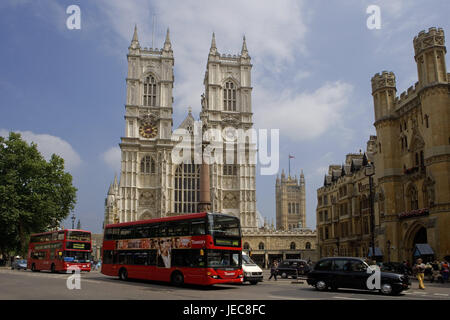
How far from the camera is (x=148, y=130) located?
228ft

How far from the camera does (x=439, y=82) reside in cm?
2716

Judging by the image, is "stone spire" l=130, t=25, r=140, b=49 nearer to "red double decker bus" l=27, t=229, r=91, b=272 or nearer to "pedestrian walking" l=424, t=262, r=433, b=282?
"red double decker bus" l=27, t=229, r=91, b=272

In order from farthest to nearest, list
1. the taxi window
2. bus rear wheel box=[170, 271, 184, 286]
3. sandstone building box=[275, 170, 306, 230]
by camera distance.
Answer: sandstone building box=[275, 170, 306, 230] < bus rear wheel box=[170, 271, 184, 286] < the taxi window

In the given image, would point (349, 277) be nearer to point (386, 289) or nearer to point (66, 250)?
point (386, 289)

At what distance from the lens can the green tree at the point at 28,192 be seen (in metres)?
41.0

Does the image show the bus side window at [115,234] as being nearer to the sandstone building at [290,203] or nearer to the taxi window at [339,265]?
the taxi window at [339,265]

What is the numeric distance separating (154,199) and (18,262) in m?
28.1

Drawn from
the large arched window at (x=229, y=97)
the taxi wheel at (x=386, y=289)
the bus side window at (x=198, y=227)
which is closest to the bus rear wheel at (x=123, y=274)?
the bus side window at (x=198, y=227)

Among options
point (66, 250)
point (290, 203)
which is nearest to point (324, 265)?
point (66, 250)

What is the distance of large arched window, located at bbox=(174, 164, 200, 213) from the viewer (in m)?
67.6

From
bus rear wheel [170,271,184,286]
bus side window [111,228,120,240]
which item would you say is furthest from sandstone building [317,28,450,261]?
bus side window [111,228,120,240]

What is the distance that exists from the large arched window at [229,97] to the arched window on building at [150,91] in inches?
462

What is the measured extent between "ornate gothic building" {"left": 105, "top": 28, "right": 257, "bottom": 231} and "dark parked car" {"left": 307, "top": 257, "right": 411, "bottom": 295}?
46492 millimetres
